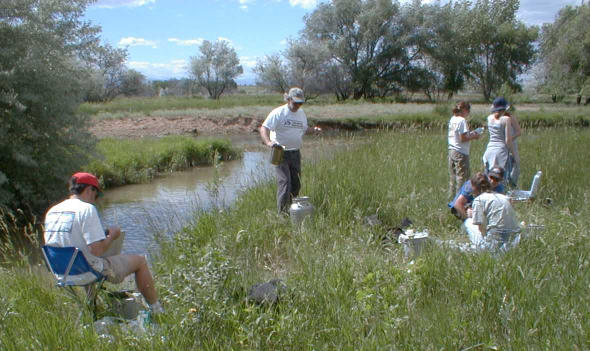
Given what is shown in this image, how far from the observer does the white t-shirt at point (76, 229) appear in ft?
12.5

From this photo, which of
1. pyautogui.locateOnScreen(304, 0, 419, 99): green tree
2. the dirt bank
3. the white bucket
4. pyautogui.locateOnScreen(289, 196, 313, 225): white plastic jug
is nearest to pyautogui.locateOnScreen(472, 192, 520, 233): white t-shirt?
the white bucket

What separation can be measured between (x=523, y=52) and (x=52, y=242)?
176 ft

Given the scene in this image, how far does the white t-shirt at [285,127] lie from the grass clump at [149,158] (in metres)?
5.87

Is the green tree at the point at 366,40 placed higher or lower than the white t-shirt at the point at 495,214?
higher

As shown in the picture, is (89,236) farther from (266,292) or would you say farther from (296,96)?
(296,96)

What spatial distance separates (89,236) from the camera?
3844 mm

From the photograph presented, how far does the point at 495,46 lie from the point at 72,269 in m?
53.0

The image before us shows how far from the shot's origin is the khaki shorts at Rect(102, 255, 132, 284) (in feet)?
13.0

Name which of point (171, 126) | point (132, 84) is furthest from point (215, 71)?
point (171, 126)

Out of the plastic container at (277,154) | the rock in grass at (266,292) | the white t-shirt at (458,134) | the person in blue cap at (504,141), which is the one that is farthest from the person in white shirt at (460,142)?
the rock in grass at (266,292)

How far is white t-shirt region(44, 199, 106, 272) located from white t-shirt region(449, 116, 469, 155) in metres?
4.84

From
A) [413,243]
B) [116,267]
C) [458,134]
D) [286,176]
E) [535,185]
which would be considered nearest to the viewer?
[116,267]

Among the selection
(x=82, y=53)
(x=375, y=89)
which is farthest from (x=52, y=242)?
(x=375, y=89)

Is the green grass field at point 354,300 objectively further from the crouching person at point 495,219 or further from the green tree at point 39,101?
the green tree at point 39,101
